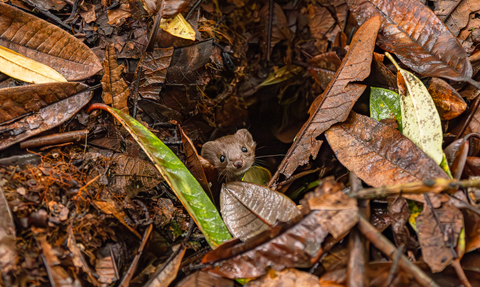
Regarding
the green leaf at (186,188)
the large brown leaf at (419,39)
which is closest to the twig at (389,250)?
the green leaf at (186,188)

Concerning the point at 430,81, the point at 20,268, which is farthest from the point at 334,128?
the point at 20,268

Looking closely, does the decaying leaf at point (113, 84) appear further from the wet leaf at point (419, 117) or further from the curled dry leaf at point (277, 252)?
the wet leaf at point (419, 117)

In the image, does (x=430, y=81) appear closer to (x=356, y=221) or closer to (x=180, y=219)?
(x=356, y=221)

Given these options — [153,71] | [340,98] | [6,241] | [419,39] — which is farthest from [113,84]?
[419,39]

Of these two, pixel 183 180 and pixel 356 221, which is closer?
pixel 356 221

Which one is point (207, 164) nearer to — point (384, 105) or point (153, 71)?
point (153, 71)

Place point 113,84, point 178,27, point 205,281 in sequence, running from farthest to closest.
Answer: point 178,27 → point 113,84 → point 205,281
